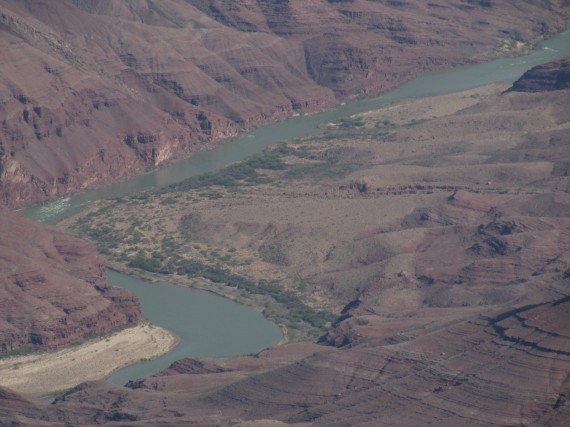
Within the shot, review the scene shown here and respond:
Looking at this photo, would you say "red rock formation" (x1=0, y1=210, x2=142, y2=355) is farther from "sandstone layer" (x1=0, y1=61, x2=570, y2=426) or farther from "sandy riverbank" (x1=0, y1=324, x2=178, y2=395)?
"sandstone layer" (x1=0, y1=61, x2=570, y2=426)

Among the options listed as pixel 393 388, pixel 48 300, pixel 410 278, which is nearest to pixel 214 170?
pixel 410 278

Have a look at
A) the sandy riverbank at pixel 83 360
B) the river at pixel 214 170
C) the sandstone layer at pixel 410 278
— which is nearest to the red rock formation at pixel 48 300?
the sandy riverbank at pixel 83 360

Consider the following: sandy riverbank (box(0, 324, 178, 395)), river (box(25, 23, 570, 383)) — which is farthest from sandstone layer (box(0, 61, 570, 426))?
sandy riverbank (box(0, 324, 178, 395))

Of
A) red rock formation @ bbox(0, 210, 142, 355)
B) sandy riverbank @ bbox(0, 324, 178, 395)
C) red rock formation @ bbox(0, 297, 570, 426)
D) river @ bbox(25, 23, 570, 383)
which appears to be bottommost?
river @ bbox(25, 23, 570, 383)

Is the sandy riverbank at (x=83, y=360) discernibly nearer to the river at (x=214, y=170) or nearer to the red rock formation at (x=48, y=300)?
the red rock formation at (x=48, y=300)

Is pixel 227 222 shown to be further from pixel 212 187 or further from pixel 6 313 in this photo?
pixel 6 313

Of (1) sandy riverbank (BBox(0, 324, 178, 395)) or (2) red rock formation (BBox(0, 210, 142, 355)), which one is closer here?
(1) sandy riverbank (BBox(0, 324, 178, 395))
